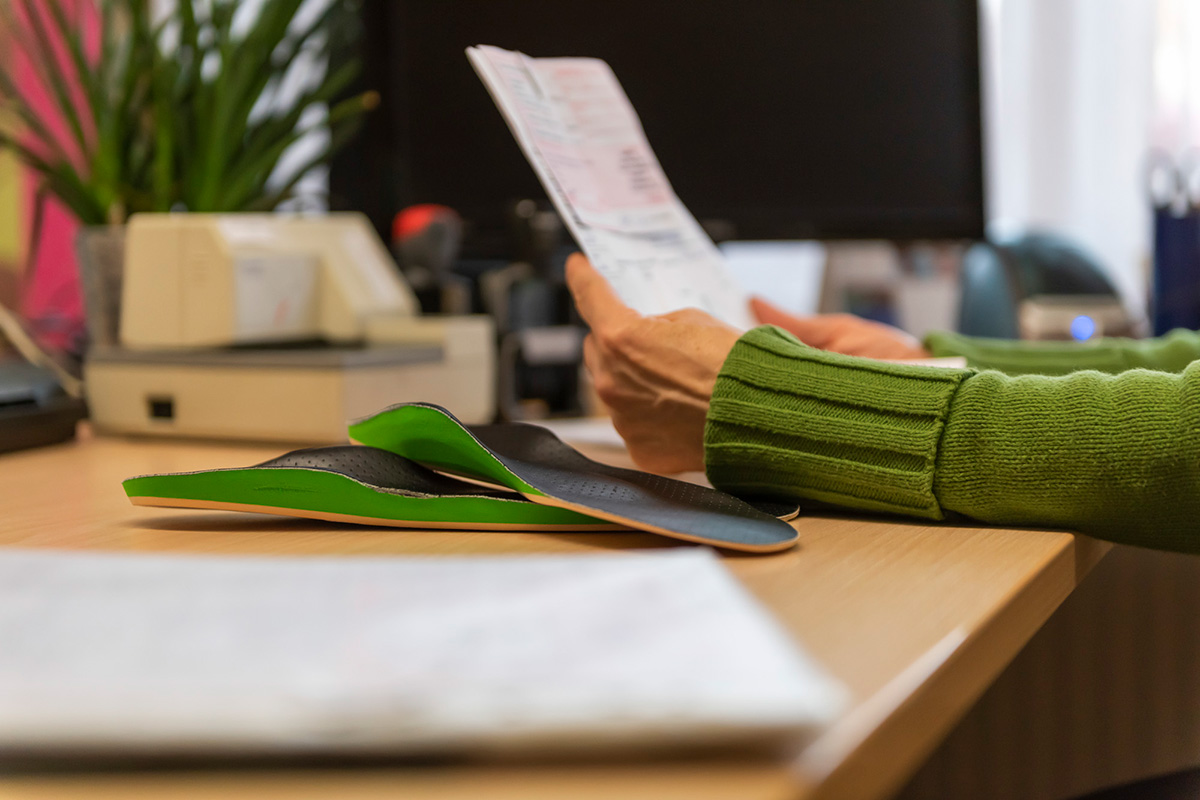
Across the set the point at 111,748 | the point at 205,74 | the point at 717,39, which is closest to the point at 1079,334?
the point at 717,39

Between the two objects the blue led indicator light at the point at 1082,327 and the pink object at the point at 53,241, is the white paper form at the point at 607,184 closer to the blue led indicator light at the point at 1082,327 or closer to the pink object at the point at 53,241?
the blue led indicator light at the point at 1082,327

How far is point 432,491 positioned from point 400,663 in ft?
0.82

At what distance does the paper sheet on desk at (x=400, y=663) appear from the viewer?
0.19 meters

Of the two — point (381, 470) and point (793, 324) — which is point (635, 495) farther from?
point (793, 324)

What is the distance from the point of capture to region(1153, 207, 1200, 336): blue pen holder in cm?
114

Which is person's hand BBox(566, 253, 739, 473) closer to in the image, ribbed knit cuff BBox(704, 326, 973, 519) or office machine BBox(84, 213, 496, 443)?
ribbed knit cuff BBox(704, 326, 973, 519)

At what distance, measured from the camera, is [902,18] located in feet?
3.44

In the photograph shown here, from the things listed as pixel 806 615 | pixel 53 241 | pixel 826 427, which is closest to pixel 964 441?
pixel 826 427

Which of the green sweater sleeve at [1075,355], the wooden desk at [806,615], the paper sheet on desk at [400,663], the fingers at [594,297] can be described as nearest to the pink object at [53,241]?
the wooden desk at [806,615]

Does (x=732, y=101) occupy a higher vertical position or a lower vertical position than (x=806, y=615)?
higher

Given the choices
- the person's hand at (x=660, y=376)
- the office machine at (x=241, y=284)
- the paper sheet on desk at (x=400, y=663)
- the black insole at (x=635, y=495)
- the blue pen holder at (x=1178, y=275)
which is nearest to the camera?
the paper sheet on desk at (x=400, y=663)

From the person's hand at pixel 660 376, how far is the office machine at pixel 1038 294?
75 cm

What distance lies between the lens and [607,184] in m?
0.69

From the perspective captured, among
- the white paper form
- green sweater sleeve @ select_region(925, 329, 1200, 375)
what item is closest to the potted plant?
the white paper form
